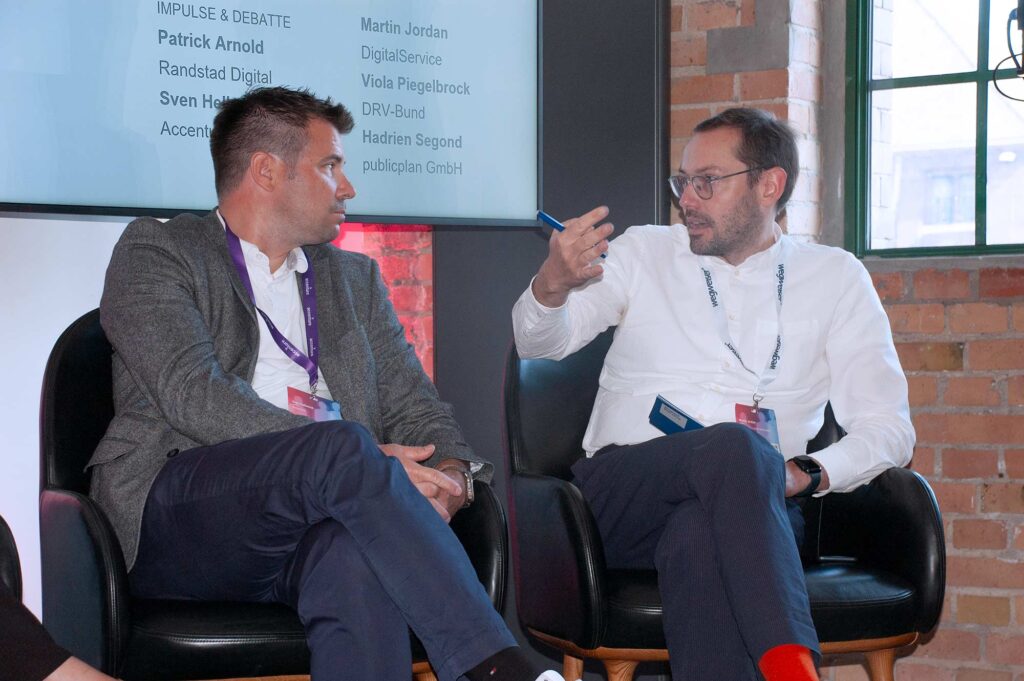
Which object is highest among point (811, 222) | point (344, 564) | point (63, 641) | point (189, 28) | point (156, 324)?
point (189, 28)

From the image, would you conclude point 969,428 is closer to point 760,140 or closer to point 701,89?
point 760,140

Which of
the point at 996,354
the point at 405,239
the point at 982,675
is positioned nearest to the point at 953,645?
the point at 982,675

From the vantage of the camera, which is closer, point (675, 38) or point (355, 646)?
point (355, 646)

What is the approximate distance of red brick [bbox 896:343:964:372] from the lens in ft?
10.3

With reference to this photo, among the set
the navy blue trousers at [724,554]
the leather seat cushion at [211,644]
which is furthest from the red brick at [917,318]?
the leather seat cushion at [211,644]

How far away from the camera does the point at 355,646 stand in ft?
6.09

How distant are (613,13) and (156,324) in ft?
5.11

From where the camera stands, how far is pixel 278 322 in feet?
7.86

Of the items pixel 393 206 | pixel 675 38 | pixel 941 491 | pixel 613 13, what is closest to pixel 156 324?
pixel 393 206

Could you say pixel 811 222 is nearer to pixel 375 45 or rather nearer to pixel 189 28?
pixel 375 45

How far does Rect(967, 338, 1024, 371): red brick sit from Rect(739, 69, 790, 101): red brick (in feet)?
2.73

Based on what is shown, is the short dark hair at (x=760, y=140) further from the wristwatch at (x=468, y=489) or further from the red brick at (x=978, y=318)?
the wristwatch at (x=468, y=489)

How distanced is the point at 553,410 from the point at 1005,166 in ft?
4.92

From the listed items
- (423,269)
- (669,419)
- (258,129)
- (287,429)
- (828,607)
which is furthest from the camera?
(423,269)
